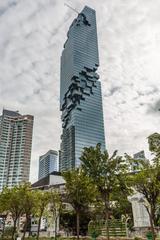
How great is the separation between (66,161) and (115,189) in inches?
5784

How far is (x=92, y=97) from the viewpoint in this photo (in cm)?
18125

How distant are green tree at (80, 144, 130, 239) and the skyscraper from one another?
12733 centimetres

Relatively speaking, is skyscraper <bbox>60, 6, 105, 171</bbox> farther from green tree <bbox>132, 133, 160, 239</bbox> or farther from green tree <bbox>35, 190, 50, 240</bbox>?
green tree <bbox>132, 133, 160, 239</bbox>

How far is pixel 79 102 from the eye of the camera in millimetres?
175875

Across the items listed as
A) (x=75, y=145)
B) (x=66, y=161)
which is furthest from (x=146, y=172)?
(x=66, y=161)

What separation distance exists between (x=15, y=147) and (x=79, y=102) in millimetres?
57420

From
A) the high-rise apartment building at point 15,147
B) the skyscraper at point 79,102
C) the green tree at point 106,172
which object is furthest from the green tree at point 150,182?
the high-rise apartment building at point 15,147

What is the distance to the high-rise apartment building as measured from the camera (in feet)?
582

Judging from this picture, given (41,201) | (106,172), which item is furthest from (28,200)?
(106,172)

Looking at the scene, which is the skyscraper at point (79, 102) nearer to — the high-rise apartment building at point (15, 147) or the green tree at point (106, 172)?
the high-rise apartment building at point (15, 147)

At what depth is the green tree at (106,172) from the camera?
27516mm

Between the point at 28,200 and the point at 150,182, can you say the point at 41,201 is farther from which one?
the point at 150,182

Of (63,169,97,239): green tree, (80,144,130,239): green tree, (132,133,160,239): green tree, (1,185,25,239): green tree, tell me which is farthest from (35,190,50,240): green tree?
(132,133,160,239): green tree

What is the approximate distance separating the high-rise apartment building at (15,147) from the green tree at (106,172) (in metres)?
154
